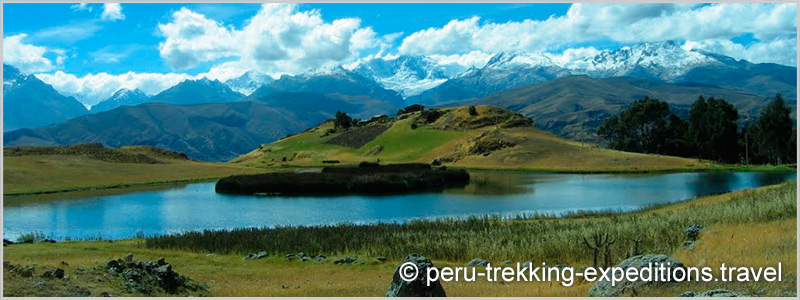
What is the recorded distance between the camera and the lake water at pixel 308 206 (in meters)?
56.7

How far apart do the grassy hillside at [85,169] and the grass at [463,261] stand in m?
63.5

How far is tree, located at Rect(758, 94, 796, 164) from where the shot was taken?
124 m

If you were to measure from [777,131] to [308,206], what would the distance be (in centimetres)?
9421

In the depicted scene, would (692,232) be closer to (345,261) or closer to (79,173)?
(345,261)

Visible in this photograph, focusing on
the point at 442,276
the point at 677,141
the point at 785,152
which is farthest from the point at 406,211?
the point at 677,141

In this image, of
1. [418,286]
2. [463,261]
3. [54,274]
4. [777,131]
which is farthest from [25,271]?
[777,131]

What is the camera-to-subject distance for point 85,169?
116 metres

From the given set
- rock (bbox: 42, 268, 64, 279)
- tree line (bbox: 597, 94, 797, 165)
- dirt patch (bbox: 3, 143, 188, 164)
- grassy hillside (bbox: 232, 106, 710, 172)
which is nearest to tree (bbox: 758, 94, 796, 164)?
tree line (bbox: 597, 94, 797, 165)

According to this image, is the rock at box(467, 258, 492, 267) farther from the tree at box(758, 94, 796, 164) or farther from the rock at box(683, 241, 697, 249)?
the tree at box(758, 94, 796, 164)

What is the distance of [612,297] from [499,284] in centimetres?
663

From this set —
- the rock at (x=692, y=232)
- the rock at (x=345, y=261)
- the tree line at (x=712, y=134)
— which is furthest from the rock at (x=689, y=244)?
the tree line at (x=712, y=134)

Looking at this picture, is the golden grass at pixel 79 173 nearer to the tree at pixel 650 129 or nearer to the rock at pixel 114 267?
the rock at pixel 114 267

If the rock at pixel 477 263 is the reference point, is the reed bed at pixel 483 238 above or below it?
above

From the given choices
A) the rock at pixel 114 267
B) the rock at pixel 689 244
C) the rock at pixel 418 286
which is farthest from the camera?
the rock at pixel 689 244
